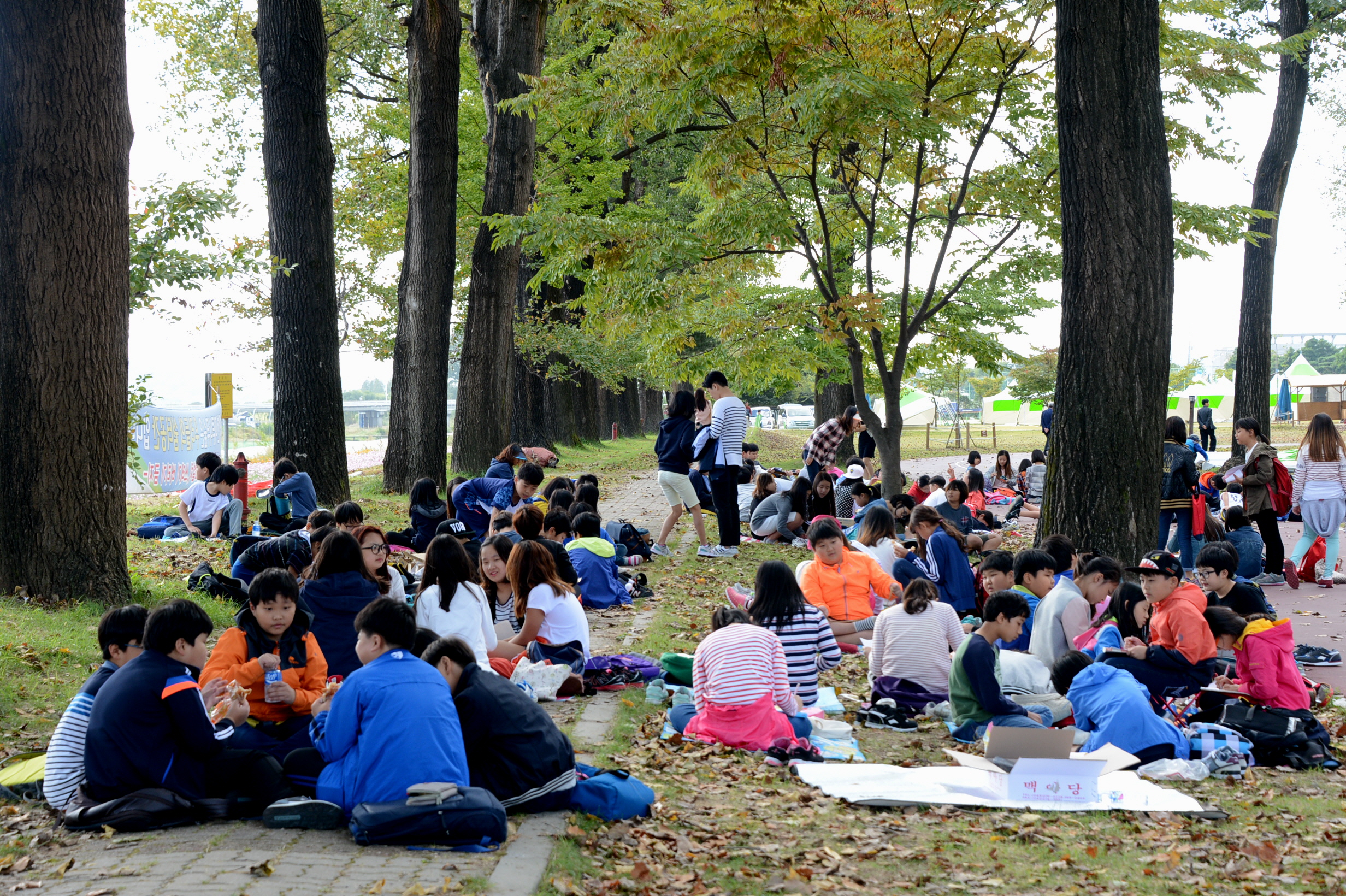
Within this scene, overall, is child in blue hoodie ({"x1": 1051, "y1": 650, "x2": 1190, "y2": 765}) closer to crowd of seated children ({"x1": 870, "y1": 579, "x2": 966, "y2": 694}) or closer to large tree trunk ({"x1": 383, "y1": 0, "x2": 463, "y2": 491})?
crowd of seated children ({"x1": 870, "y1": 579, "x2": 966, "y2": 694})

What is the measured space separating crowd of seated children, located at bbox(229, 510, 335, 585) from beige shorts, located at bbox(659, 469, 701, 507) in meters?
5.32

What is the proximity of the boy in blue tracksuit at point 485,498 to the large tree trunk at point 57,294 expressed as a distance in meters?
4.31

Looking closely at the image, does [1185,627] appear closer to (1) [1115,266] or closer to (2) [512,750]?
(1) [1115,266]

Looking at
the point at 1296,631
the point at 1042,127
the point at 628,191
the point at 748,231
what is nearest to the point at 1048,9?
the point at 1042,127

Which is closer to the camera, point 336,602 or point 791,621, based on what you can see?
point 336,602

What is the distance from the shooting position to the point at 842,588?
9578mm

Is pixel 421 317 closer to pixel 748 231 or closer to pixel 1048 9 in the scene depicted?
pixel 748 231

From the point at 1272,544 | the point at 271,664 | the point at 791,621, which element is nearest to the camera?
the point at 271,664

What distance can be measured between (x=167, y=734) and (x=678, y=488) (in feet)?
29.9

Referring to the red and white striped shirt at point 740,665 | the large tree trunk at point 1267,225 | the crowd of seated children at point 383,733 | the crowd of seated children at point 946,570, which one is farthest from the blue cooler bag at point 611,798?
the large tree trunk at point 1267,225

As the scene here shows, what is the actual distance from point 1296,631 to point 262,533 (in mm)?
10560

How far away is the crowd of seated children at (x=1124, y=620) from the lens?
747 centimetres

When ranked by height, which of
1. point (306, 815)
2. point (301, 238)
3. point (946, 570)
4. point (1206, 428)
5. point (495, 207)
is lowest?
point (306, 815)

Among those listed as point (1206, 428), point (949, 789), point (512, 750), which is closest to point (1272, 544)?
point (949, 789)
